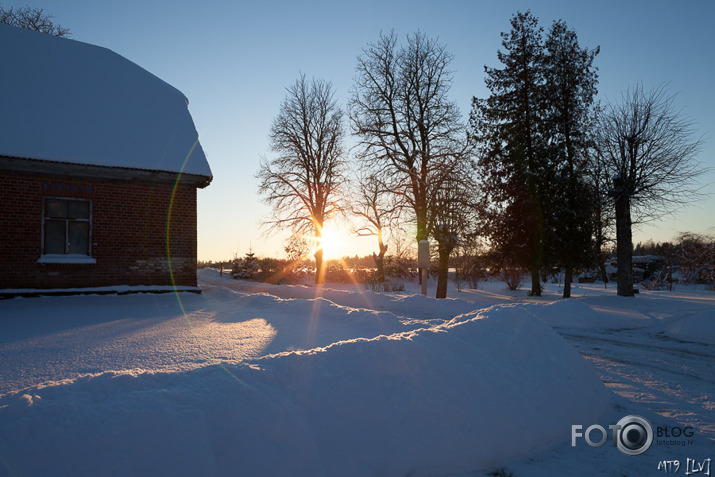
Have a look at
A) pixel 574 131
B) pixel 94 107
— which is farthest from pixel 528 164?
→ pixel 94 107

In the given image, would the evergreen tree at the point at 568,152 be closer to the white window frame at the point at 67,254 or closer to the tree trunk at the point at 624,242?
the tree trunk at the point at 624,242

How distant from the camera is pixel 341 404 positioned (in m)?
3.20

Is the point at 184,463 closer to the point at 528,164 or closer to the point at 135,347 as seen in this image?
the point at 135,347

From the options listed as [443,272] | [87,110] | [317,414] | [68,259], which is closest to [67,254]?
[68,259]

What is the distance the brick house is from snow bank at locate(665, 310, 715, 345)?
11.9m

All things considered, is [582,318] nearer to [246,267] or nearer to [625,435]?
[625,435]

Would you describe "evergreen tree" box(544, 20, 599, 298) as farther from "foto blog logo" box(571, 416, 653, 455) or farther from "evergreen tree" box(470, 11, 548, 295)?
"foto blog logo" box(571, 416, 653, 455)

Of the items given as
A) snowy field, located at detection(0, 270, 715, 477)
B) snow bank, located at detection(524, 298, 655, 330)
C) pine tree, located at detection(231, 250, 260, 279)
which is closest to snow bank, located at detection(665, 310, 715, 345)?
snow bank, located at detection(524, 298, 655, 330)

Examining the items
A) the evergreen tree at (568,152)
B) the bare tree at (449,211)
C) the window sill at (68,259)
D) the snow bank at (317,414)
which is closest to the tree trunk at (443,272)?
the bare tree at (449,211)

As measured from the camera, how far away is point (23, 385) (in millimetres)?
4074

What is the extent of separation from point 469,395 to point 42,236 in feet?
36.5

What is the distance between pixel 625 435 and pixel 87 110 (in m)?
14.0

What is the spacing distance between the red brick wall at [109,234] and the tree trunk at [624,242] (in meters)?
16.6

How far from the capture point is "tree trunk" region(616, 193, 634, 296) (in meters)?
16.8
